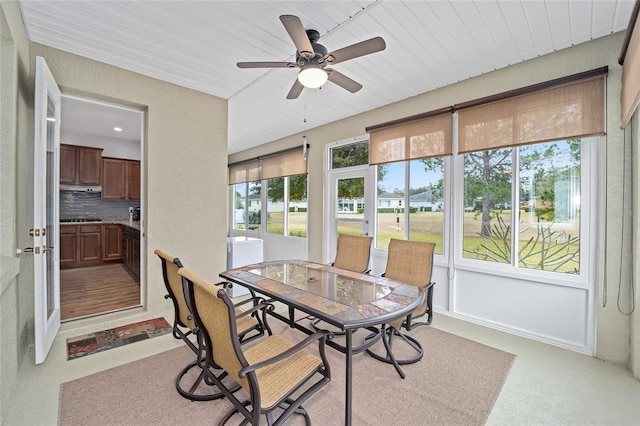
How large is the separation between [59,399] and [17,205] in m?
1.53

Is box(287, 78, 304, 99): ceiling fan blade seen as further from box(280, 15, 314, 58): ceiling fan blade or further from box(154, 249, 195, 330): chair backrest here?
box(154, 249, 195, 330): chair backrest

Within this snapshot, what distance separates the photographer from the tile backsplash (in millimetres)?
5926

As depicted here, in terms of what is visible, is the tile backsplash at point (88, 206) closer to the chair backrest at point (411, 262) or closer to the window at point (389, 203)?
the window at point (389, 203)

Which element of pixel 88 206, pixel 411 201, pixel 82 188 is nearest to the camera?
pixel 411 201

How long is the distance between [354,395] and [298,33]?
2486 mm

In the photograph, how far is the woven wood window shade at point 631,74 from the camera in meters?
1.78

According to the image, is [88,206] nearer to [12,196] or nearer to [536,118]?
[12,196]

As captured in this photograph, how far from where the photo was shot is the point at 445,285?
3.53 meters

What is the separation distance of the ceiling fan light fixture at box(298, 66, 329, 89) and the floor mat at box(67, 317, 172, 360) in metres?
2.83

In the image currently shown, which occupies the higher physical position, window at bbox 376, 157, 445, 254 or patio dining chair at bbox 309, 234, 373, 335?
window at bbox 376, 157, 445, 254

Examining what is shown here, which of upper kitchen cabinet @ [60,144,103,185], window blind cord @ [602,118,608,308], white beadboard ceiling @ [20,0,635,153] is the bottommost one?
window blind cord @ [602,118,608,308]

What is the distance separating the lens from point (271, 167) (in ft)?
20.4

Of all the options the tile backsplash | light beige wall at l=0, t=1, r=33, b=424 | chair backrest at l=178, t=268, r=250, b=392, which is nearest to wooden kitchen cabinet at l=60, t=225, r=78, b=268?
the tile backsplash

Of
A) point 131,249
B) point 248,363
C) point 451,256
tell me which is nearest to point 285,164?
point 131,249
